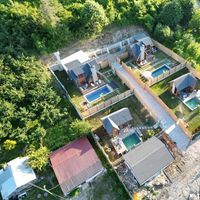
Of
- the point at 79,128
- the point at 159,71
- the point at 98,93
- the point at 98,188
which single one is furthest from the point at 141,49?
the point at 98,188

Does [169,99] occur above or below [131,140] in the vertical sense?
above

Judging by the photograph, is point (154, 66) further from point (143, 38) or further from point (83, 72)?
point (83, 72)

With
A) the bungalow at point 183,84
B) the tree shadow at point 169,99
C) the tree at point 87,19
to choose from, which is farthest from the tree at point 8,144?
the bungalow at point 183,84

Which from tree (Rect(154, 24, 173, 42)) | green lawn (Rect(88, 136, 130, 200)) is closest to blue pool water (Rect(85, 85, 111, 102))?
green lawn (Rect(88, 136, 130, 200))

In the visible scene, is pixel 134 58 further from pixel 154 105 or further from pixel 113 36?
pixel 154 105

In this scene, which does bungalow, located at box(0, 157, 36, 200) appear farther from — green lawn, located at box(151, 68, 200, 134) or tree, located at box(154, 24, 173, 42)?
tree, located at box(154, 24, 173, 42)

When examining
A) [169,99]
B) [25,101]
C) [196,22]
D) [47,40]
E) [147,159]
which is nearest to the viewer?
[147,159]

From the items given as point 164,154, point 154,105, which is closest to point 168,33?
point 154,105
